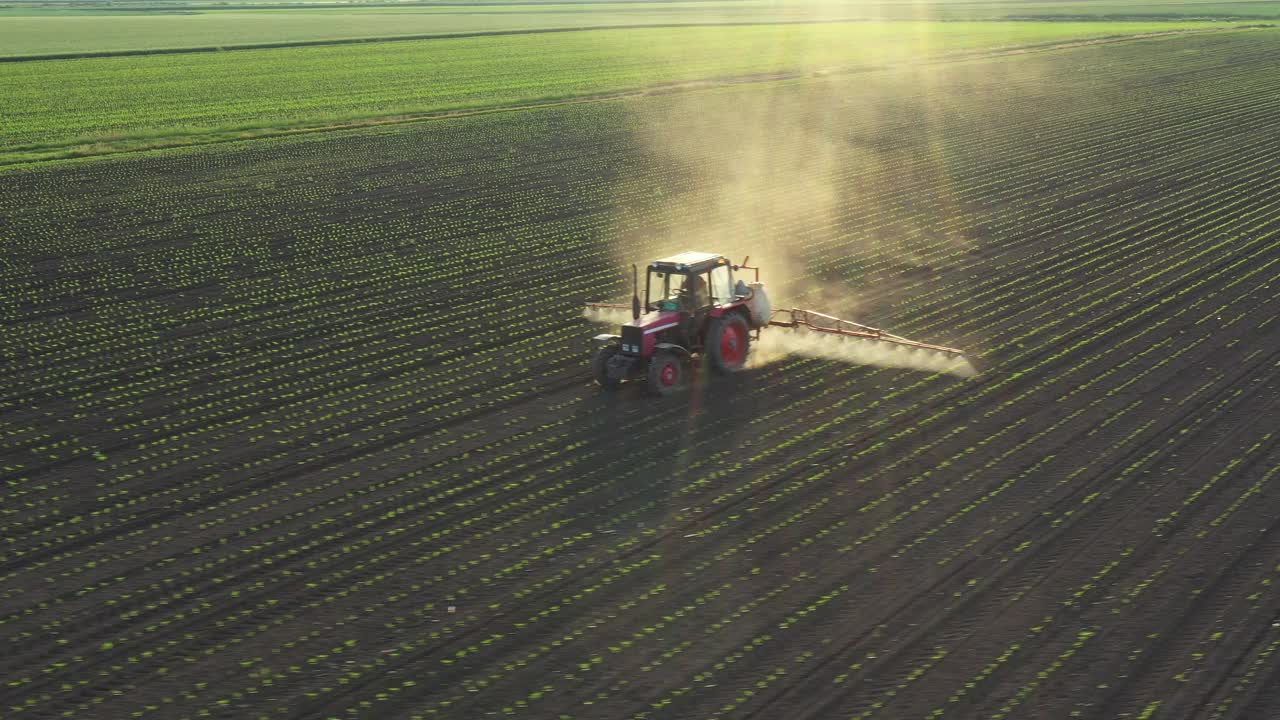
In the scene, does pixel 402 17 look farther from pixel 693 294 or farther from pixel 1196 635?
pixel 1196 635

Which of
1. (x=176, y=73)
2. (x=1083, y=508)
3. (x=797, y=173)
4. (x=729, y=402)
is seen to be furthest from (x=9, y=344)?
(x=176, y=73)

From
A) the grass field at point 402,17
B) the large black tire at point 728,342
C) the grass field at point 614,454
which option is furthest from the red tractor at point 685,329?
the grass field at point 402,17

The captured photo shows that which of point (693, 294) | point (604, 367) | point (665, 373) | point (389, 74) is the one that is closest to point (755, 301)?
point (693, 294)

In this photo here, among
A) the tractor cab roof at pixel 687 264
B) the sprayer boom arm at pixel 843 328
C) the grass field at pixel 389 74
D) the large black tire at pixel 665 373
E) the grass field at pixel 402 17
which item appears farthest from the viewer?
the grass field at pixel 402 17

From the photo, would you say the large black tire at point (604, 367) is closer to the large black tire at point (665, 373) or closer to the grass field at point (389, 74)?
the large black tire at point (665, 373)

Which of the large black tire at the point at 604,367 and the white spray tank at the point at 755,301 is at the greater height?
the white spray tank at the point at 755,301

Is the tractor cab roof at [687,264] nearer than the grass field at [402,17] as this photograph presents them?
Yes
